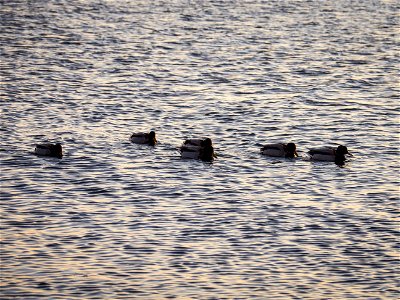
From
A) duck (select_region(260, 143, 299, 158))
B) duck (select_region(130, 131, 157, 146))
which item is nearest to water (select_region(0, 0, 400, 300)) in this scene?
duck (select_region(130, 131, 157, 146))

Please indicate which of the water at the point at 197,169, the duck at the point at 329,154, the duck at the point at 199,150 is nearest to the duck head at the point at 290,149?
the duck at the point at 329,154

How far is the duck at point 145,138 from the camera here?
53.3m

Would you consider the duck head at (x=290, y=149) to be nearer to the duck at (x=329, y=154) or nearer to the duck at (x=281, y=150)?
the duck at (x=281, y=150)

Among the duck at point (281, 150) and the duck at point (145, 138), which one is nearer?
the duck at point (281, 150)

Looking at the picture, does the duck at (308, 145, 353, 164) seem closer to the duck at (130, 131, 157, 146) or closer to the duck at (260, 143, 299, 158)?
the duck at (260, 143, 299, 158)

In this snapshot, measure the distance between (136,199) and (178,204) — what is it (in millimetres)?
1785

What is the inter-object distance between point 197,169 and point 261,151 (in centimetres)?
373

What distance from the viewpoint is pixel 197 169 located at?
163 ft

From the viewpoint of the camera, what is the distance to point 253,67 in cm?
7775

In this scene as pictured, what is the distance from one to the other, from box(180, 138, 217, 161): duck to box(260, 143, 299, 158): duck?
2474mm

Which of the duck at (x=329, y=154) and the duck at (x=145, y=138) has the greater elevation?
the duck at (x=145, y=138)

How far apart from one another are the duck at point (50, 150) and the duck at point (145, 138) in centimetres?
427

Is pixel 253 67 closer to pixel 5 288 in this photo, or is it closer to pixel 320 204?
pixel 320 204

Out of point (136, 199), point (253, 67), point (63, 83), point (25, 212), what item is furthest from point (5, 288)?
point (253, 67)
